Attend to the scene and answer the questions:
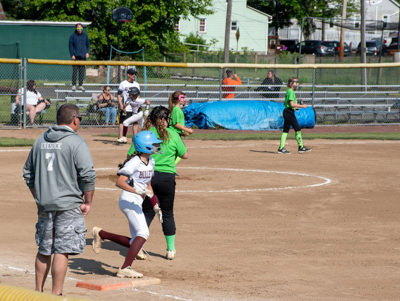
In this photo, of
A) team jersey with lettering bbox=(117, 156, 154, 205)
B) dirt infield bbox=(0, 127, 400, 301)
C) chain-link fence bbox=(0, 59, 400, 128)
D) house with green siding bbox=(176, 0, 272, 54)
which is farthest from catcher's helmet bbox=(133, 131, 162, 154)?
house with green siding bbox=(176, 0, 272, 54)

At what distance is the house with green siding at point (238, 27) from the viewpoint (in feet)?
271

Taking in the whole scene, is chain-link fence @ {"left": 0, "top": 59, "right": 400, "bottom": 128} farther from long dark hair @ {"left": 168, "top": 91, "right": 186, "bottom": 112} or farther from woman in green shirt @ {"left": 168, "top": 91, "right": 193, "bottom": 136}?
long dark hair @ {"left": 168, "top": 91, "right": 186, "bottom": 112}

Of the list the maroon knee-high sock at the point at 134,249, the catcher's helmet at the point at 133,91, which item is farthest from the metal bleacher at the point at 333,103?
the maroon knee-high sock at the point at 134,249

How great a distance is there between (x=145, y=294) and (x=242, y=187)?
289 inches

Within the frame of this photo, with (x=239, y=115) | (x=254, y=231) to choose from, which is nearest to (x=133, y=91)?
(x=239, y=115)

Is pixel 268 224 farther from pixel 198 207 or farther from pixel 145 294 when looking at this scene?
pixel 145 294

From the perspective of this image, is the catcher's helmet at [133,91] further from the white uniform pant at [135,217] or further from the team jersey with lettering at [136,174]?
the white uniform pant at [135,217]

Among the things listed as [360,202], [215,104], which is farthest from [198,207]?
[215,104]

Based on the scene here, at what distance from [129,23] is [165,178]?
141ft

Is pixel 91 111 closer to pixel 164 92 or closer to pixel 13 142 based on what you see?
pixel 164 92

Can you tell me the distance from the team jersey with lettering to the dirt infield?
0.94 metres

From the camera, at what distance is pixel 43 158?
6914 mm

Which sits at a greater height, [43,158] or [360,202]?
[43,158]

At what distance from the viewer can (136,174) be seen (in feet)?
26.9
